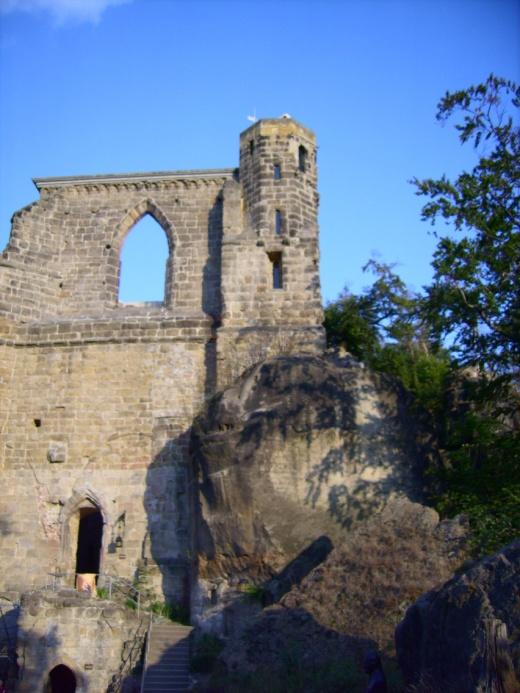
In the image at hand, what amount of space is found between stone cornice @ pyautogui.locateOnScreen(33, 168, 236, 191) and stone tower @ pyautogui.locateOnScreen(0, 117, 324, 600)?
38 mm

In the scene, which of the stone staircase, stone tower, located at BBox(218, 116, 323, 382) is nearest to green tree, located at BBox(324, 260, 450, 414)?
stone tower, located at BBox(218, 116, 323, 382)

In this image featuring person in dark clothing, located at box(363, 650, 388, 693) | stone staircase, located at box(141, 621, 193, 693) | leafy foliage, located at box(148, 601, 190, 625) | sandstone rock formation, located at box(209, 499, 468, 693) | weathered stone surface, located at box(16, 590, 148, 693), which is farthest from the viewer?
leafy foliage, located at box(148, 601, 190, 625)

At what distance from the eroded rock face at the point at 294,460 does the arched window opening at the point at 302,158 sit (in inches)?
235

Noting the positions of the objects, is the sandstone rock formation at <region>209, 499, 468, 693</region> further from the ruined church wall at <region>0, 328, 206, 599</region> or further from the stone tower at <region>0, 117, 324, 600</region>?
the ruined church wall at <region>0, 328, 206, 599</region>

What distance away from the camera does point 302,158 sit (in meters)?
20.6

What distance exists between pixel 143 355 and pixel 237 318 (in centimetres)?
244

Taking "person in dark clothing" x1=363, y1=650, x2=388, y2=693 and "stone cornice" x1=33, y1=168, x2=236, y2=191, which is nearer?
"person in dark clothing" x1=363, y1=650, x2=388, y2=693

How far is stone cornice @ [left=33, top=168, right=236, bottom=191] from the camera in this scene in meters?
21.0

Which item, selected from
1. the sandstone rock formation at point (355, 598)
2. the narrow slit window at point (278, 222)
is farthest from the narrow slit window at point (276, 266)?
the sandstone rock formation at point (355, 598)

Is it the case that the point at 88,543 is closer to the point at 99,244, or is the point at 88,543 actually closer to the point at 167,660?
the point at 167,660

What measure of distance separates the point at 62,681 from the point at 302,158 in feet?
44.1

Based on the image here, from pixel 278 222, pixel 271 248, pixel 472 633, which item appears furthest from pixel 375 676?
pixel 278 222

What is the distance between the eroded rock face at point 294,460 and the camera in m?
15.2

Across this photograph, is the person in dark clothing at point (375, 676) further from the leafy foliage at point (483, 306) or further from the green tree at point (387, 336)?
the green tree at point (387, 336)
